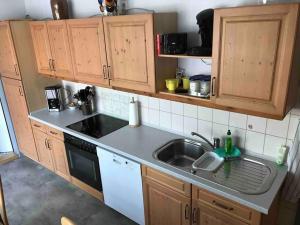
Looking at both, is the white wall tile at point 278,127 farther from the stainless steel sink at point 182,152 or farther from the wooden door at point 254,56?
the stainless steel sink at point 182,152

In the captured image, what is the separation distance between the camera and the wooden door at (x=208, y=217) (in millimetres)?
1704

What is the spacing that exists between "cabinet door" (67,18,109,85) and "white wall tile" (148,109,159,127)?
547mm

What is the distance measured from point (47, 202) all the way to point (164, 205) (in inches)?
61.8

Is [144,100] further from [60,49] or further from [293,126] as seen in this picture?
[293,126]

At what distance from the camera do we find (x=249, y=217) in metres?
1.61

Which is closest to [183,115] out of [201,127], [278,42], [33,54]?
[201,127]

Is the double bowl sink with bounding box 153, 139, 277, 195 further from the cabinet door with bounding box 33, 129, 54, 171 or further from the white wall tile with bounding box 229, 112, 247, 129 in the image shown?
the cabinet door with bounding box 33, 129, 54, 171

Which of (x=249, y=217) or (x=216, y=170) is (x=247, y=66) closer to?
(x=216, y=170)

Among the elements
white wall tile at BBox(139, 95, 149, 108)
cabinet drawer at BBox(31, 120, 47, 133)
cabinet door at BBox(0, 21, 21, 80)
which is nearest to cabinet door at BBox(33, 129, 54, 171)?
cabinet drawer at BBox(31, 120, 47, 133)

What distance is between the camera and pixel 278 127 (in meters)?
1.83

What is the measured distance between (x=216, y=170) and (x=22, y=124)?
283 centimetres

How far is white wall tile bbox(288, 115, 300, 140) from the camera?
1742mm

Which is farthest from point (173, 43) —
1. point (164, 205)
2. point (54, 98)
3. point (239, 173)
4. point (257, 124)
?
point (54, 98)

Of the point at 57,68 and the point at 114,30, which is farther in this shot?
the point at 57,68
